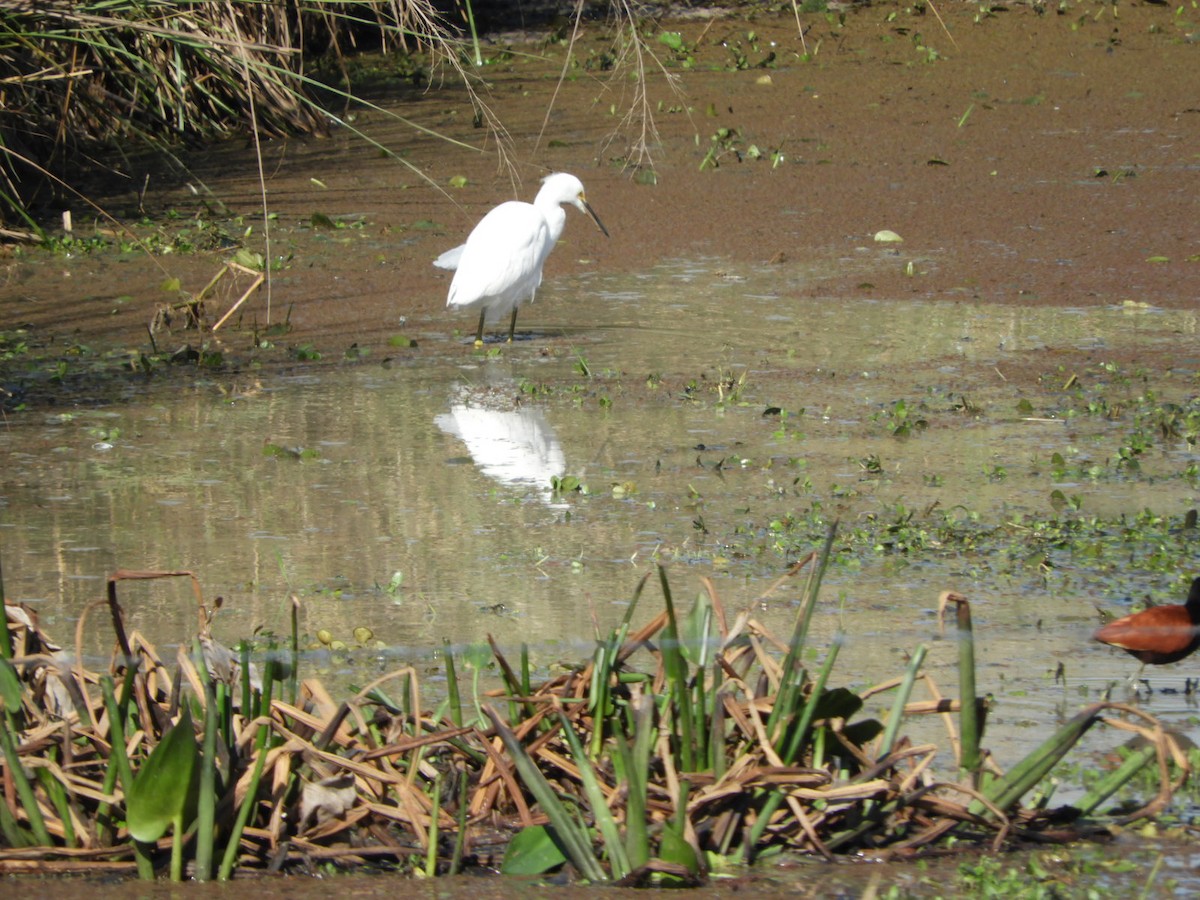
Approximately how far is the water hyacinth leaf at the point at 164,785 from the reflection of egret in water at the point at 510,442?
87.3 inches

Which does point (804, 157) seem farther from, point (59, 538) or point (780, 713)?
point (780, 713)

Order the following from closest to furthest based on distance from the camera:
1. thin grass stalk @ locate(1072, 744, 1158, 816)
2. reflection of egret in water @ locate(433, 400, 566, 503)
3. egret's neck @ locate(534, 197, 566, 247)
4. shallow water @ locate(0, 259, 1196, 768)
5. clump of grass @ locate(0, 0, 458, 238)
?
thin grass stalk @ locate(1072, 744, 1158, 816), shallow water @ locate(0, 259, 1196, 768), reflection of egret in water @ locate(433, 400, 566, 503), clump of grass @ locate(0, 0, 458, 238), egret's neck @ locate(534, 197, 566, 247)

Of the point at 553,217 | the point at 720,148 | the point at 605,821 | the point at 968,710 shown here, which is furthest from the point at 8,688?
the point at 720,148

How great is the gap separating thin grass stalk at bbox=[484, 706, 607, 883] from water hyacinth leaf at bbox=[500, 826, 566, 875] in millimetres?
24

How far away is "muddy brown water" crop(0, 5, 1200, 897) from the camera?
11.4 ft

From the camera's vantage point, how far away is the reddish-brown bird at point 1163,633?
271cm

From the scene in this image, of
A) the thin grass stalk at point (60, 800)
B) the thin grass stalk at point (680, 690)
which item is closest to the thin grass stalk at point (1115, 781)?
the thin grass stalk at point (680, 690)

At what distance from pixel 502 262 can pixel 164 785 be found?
4376mm

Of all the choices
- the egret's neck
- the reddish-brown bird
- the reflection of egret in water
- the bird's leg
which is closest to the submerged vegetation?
the reddish-brown bird

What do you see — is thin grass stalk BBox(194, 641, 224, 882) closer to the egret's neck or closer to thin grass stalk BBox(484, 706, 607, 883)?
thin grass stalk BBox(484, 706, 607, 883)

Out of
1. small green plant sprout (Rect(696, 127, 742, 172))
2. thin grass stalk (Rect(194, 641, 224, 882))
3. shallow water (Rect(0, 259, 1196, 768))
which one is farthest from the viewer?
small green plant sprout (Rect(696, 127, 742, 172))

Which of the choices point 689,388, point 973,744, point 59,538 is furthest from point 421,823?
point 689,388

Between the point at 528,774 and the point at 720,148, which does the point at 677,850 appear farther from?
the point at 720,148

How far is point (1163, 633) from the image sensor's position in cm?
271
